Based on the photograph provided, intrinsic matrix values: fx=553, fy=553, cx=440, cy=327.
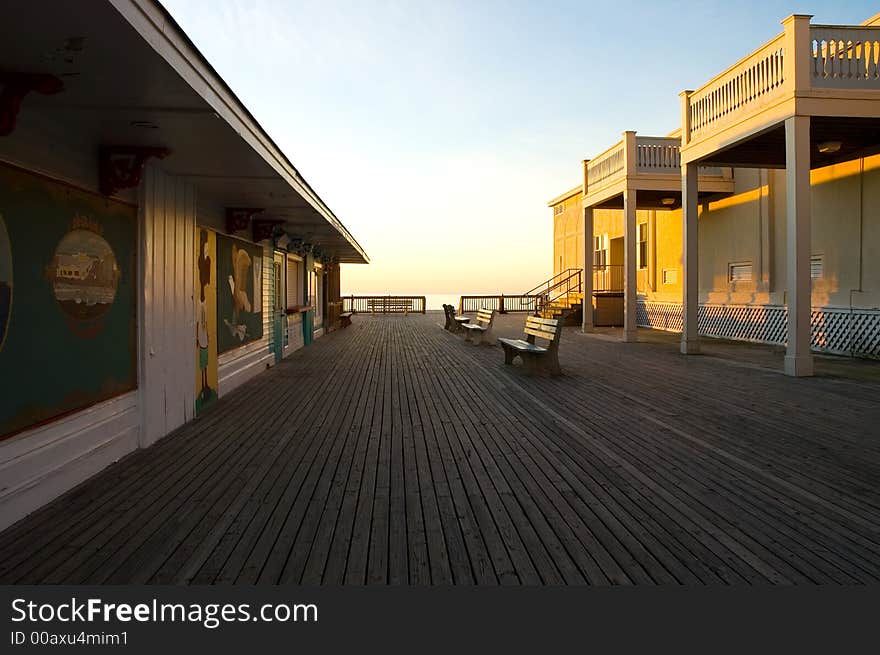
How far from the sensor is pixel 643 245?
2095cm

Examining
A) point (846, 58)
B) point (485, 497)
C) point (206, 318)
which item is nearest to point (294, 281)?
point (206, 318)

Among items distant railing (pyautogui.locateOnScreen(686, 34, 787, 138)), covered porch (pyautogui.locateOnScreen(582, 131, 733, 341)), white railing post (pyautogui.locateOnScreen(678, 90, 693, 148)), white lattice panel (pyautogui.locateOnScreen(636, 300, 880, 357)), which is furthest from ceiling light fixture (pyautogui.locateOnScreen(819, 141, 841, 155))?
covered porch (pyautogui.locateOnScreen(582, 131, 733, 341))

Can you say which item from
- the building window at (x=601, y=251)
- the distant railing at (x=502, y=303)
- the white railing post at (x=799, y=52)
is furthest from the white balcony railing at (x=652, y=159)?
the distant railing at (x=502, y=303)

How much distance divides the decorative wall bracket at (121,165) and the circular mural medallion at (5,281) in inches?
52.5

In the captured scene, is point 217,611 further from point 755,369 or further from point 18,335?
point 755,369

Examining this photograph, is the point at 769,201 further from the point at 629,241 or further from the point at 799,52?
the point at 799,52

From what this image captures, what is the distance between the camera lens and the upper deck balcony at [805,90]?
8883 millimetres

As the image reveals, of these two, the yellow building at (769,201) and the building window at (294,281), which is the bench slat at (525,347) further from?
the building window at (294,281)

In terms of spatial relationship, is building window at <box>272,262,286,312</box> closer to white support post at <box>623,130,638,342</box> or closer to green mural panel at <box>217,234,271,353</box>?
green mural panel at <box>217,234,271,353</box>

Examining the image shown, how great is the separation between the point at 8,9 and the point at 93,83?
2.98ft

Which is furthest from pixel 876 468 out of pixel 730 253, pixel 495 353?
pixel 730 253

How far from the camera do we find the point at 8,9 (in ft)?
7.59

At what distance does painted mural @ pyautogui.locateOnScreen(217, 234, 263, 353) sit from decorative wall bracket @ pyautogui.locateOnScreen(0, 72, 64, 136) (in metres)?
4.29

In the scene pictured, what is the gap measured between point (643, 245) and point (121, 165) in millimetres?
19477
